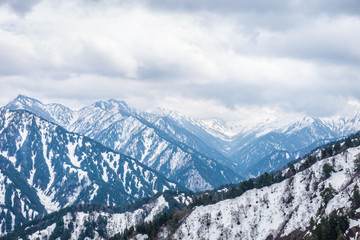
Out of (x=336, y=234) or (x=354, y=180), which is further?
(x=354, y=180)

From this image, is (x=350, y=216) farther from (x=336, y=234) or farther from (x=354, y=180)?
(x=354, y=180)

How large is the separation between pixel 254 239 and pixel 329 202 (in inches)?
1670

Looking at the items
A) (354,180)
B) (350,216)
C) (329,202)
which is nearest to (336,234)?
(350,216)

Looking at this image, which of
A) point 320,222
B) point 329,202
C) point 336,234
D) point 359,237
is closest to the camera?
point 359,237

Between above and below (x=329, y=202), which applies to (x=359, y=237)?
below

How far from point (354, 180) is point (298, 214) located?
33.4m

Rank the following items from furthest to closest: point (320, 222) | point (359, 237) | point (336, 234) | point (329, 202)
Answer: point (329, 202), point (320, 222), point (336, 234), point (359, 237)

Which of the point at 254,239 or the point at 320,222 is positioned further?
the point at 254,239

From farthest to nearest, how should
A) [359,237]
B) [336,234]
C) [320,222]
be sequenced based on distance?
[320,222] → [336,234] → [359,237]

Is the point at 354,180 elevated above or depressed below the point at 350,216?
above

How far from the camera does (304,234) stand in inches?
6905

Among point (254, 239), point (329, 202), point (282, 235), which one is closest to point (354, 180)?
point (329, 202)

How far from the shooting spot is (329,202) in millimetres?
187250

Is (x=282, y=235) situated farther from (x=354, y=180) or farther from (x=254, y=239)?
(x=354, y=180)
